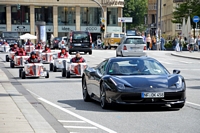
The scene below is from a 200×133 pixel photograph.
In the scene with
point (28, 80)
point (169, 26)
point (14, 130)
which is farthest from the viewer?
point (169, 26)

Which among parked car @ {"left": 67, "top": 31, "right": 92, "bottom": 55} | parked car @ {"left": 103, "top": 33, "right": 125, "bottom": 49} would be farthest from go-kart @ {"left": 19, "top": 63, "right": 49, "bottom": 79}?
parked car @ {"left": 103, "top": 33, "right": 125, "bottom": 49}

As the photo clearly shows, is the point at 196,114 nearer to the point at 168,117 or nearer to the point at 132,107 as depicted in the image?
the point at 168,117

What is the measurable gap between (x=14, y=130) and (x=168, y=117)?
11.0 ft

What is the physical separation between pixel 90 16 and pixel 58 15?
503cm

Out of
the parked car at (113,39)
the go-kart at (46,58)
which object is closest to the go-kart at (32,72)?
the go-kart at (46,58)

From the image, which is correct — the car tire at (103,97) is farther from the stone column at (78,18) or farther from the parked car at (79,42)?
the stone column at (78,18)

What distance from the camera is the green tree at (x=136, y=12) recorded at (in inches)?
5782

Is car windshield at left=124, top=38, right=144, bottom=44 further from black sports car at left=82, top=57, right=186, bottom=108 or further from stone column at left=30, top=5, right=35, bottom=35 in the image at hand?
stone column at left=30, top=5, right=35, bottom=35

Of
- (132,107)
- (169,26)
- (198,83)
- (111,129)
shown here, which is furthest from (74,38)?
(169,26)

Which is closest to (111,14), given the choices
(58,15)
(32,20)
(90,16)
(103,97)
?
(90,16)

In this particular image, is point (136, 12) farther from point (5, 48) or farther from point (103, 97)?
point (103, 97)

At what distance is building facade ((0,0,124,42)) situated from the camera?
9512 centimetres

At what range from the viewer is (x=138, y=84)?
44.3 ft

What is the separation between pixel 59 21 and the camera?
98.2 metres
